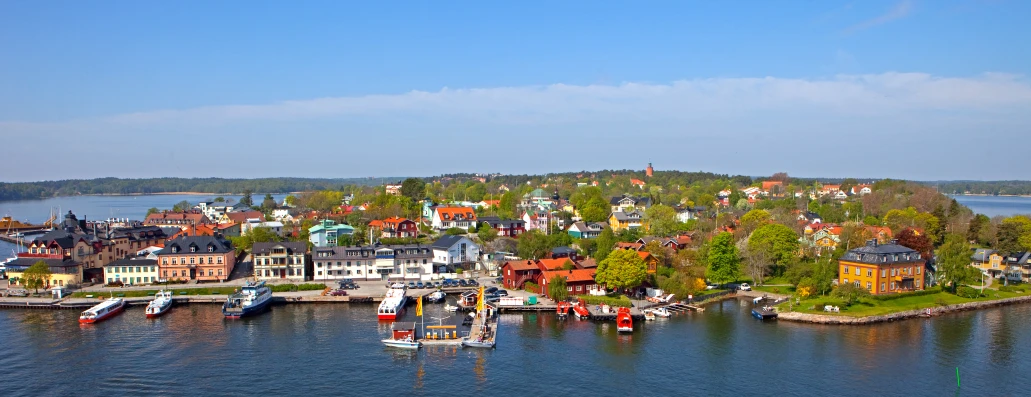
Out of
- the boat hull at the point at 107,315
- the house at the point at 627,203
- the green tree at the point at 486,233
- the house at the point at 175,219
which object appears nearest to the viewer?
the boat hull at the point at 107,315

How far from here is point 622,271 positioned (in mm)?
35281

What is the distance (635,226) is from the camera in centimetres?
6556

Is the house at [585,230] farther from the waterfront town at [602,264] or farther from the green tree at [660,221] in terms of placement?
the waterfront town at [602,264]

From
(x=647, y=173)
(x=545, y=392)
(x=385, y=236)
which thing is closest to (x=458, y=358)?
(x=545, y=392)

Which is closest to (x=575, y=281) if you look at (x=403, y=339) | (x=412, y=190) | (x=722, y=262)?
(x=722, y=262)

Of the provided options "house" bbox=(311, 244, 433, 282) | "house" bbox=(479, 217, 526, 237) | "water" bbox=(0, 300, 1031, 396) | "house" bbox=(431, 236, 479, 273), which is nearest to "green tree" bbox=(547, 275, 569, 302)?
"water" bbox=(0, 300, 1031, 396)

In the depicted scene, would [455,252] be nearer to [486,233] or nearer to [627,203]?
[486,233]

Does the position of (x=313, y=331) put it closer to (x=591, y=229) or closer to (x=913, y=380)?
(x=913, y=380)

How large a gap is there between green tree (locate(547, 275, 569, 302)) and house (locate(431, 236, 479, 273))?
407 inches

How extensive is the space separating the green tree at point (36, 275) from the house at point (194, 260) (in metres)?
5.67

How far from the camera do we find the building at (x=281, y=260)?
40.5 m

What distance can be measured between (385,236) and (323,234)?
16.5 ft

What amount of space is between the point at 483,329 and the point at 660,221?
3208cm

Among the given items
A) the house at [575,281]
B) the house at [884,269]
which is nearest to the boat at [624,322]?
the house at [575,281]
